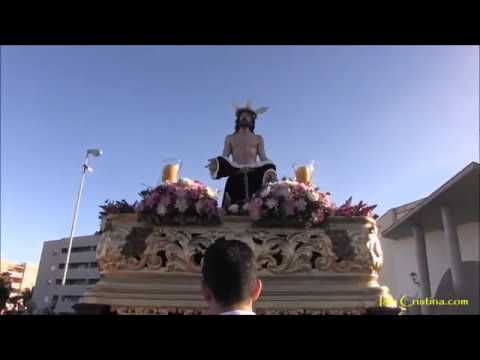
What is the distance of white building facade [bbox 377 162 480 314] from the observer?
494 inches

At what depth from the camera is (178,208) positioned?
3.84 meters

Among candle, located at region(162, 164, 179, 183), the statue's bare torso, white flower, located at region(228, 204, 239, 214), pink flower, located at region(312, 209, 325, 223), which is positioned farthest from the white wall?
candle, located at region(162, 164, 179, 183)

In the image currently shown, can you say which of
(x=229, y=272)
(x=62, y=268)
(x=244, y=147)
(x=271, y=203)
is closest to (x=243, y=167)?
(x=244, y=147)

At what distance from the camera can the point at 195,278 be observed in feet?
12.0

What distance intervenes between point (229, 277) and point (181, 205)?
2.20 metres

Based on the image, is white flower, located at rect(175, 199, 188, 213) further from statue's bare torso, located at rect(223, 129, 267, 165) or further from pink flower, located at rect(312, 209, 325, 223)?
statue's bare torso, located at rect(223, 129, 267, 165)

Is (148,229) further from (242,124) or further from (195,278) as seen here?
(242,124)

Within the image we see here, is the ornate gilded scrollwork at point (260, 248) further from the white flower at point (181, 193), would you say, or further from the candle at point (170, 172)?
the candle at point (170, 172)

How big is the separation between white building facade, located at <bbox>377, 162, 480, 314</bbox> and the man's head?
38.9 feet

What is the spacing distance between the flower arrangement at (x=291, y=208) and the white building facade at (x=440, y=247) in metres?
9.70

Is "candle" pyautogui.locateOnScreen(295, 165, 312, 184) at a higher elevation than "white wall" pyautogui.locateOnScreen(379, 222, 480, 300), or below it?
below
